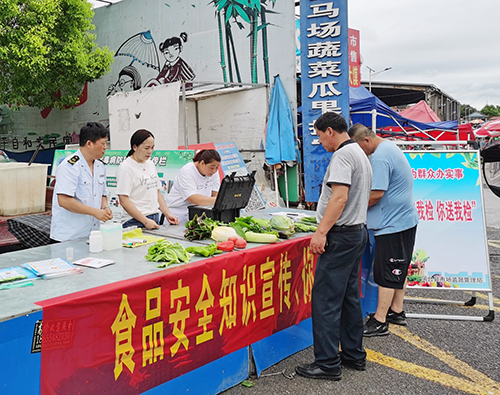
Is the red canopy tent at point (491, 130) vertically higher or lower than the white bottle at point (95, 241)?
higher

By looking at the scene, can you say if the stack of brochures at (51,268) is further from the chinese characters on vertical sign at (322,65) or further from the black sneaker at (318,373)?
the chinese characters on vertical sign at (322,65)

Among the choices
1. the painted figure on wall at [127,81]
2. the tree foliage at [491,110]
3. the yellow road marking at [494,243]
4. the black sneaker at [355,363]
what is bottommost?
the black sneaker at [355,363]

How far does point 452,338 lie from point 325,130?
228 centimetres

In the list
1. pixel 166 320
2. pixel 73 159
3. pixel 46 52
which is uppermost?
pixel 46 52

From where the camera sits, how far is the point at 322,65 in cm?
866

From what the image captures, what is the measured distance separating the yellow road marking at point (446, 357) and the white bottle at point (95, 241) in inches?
106

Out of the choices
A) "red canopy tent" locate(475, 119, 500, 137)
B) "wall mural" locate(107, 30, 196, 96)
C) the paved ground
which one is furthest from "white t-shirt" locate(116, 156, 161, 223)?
"red canopy tent" locate(475, 119, 500, 137)

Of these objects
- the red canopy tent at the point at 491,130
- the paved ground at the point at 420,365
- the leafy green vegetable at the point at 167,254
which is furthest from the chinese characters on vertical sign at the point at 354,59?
the leafy green vegetable at the point at 167,254

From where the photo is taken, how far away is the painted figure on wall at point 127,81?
12930 mm

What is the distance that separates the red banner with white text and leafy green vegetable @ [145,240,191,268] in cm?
9

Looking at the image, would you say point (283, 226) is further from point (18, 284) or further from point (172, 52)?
point (172, 52)

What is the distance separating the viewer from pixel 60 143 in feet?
50.0

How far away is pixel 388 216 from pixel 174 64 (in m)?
9.45

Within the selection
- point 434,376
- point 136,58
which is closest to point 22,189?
point 434,376
